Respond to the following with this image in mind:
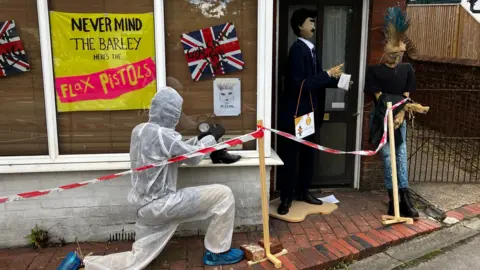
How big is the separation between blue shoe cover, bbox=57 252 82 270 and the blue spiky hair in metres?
3.56

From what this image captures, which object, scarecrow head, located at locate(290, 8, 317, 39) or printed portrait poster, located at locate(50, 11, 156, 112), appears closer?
printed portrait poster, located at locate(50, 11, 156, 112)

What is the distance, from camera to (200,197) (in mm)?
3701

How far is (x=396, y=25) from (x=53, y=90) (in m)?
3.32

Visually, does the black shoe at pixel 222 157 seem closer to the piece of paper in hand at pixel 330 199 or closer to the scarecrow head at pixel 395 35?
the piece of paper in hand at pixel 330 199

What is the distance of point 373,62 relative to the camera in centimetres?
514

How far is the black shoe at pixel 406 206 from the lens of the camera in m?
4.63

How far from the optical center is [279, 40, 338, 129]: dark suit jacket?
178 inches

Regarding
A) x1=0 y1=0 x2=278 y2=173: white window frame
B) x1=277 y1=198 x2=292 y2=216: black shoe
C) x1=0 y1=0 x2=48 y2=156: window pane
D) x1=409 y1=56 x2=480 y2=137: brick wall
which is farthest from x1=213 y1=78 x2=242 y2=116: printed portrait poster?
x1=409 y1=56 x2=480 y2=137: brick wall

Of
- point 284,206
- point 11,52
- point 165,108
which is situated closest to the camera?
point 165,108

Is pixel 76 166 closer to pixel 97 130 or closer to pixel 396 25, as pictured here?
pixel 97 130

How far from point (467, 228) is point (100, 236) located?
3.54 meters

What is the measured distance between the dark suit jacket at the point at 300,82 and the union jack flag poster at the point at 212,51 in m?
0.66

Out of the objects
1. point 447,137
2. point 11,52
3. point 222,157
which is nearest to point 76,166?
point 11,52

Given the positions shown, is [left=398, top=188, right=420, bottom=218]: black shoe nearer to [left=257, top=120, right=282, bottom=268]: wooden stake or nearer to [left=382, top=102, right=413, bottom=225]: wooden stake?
[left=382, top=102, right=413, bottom=225]: wooden stake
